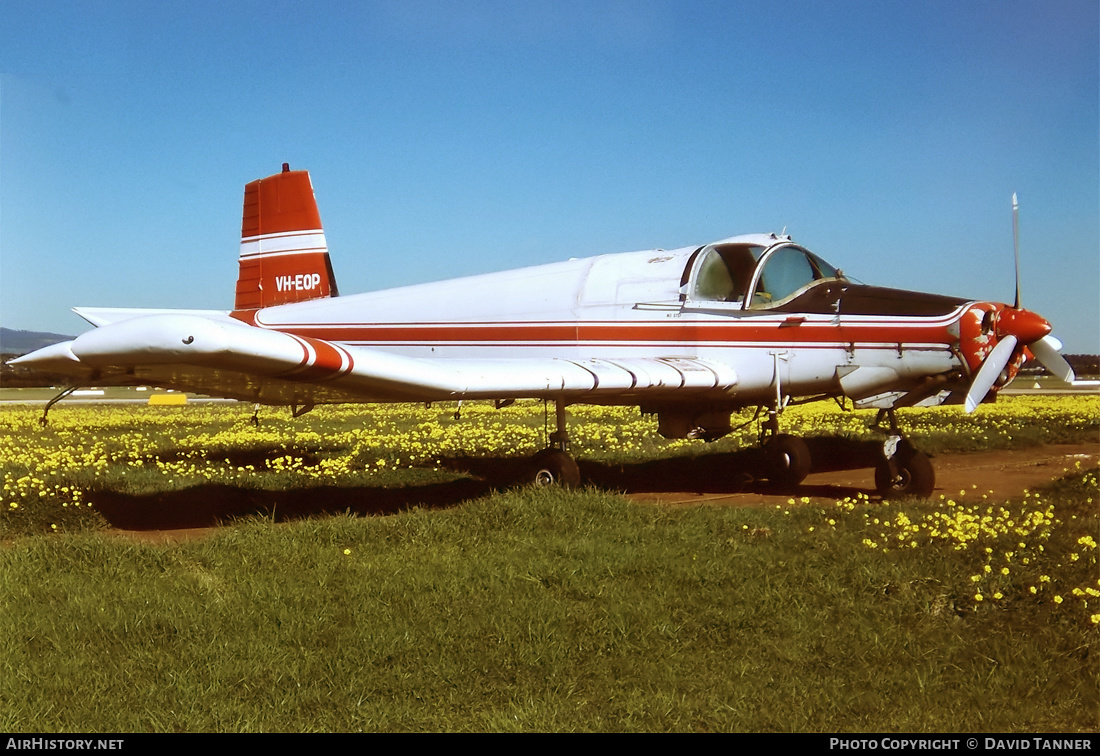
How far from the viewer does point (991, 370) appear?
8.00m

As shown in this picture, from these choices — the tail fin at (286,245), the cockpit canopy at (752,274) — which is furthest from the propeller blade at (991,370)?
the tail fin at (286,245)

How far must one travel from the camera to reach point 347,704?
3.67 meters

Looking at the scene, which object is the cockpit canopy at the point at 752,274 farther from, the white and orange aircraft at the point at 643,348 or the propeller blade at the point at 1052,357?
the propeller blade at the point at 1052,357

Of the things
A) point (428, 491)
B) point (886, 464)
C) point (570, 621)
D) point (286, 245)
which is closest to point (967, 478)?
point (886, 464)

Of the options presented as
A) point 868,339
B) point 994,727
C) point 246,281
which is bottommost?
point 994,727

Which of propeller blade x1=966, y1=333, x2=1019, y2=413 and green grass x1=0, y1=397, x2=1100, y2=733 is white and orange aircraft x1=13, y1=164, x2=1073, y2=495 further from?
green grass x1=0, y1=397, x2=1100, y2=733

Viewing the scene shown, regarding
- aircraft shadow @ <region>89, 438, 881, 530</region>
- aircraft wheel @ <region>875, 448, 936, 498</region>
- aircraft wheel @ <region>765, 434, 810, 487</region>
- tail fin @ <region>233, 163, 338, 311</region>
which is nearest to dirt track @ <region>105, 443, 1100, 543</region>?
aircraft shadow @ <region>89, 438, 881, 530</region>

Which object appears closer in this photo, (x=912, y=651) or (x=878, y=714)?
(x=878, y=714)

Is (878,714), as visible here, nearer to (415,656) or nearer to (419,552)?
(415,656)

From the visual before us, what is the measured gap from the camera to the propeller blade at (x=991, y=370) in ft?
26.1

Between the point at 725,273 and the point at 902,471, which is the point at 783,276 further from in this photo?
the point at 902,471

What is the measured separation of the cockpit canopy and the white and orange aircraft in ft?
0.05
